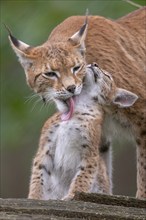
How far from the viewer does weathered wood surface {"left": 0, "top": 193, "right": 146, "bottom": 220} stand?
12.1m

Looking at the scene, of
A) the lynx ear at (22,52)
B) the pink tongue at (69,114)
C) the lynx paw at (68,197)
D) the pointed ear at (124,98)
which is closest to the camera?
the lynx paw at (68,197)

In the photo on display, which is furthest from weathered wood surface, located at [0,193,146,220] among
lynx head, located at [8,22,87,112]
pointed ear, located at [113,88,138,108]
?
pointed ear, located at [113,88,138,108]

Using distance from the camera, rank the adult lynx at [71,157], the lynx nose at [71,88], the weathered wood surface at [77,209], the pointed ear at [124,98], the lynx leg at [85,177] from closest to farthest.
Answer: the weathered wood surface at [77,209], the lynx leg at [85,177], the adult lynx at [71,157], the lynx nose at [71,88], the pointed ear at [124,98]

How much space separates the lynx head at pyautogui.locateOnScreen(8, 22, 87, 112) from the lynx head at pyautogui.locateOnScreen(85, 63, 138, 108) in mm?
113

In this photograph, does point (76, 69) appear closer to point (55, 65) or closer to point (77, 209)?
point (55, 65)

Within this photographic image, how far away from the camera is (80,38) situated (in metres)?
15.7

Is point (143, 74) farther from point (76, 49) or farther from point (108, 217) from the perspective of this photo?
point (108, 217)

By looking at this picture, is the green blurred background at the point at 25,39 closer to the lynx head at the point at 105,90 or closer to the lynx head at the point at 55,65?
the lynx head at the point at 55,65

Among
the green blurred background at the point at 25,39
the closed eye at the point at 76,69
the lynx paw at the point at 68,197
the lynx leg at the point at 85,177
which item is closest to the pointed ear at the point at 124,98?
the closed eye at the point at 76,69

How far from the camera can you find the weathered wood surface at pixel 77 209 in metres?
12.1

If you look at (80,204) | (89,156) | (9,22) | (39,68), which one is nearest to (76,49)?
(39,68)

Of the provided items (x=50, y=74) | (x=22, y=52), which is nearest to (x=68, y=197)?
(x=50, y=74)

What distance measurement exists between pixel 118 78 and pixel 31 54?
41.1 inches

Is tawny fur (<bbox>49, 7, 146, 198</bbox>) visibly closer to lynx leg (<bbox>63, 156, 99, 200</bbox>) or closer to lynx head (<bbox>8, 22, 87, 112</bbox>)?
lynx head (<bbox>8, 22, 87, 112</bbox>)
